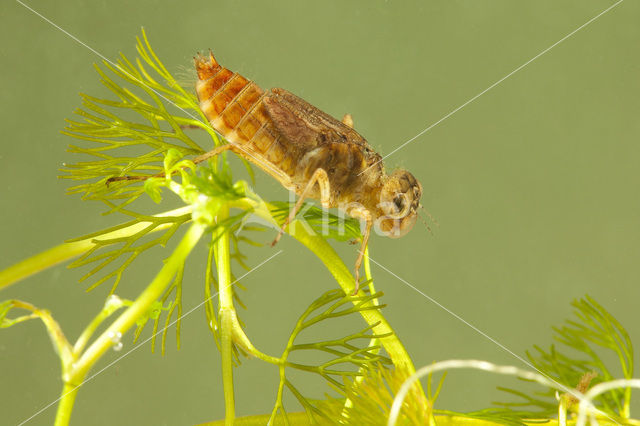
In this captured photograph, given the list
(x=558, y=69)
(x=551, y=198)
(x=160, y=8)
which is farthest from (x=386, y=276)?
(x=160, y=8)

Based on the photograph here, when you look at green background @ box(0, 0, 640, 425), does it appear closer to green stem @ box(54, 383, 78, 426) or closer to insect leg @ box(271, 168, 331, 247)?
insect leg @ box(271, 168, 331, 247)

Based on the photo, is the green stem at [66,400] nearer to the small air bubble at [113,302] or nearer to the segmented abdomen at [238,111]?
the small air bubble at [113,302]

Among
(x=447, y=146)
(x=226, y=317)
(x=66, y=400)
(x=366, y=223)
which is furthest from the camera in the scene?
(x=447, y=146)

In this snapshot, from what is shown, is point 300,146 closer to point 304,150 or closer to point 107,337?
point 304,150

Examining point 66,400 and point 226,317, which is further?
point 226,317

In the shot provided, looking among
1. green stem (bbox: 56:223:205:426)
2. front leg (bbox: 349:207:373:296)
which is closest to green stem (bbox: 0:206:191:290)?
green stem (bbox: 56:223:205:426)

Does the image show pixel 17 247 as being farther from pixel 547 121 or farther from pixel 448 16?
pixel 547 121

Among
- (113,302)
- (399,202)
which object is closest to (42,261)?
(113,302)
